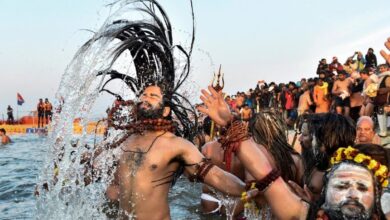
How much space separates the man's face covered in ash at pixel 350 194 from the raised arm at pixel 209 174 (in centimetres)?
95

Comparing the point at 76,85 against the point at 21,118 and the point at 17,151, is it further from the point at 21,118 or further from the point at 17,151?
the point at 21,118

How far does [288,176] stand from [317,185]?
3.87ft

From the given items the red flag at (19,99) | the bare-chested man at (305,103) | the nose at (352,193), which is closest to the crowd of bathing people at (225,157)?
the nose at (352,193)

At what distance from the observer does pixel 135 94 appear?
16.4 feet

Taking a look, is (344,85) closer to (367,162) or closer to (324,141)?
(324,141)

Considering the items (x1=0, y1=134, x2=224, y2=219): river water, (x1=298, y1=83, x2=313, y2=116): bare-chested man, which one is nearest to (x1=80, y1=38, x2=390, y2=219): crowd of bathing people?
(x1=0, y1=134, x2=224, y2=219): river water

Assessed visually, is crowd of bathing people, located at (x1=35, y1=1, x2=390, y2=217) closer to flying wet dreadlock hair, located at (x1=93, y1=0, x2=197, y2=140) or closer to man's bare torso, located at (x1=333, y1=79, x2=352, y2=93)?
flying wet dreadlock hair, located at (x1=93, y1=0, x2=197, y2=140)

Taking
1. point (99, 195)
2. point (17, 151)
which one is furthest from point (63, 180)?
point (17, 151)

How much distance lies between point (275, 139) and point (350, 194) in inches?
89.9

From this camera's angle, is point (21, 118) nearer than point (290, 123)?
No

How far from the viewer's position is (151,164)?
14.1 ft

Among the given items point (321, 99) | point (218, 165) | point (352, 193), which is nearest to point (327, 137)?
point (352, 193)

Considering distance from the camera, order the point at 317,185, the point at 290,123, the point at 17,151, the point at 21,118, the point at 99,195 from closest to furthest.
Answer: the point at 317,185
the point at 99,195
the point at 290,123
the point at 17,151
the point at 21,118

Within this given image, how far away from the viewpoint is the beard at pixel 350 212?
2830 mm
